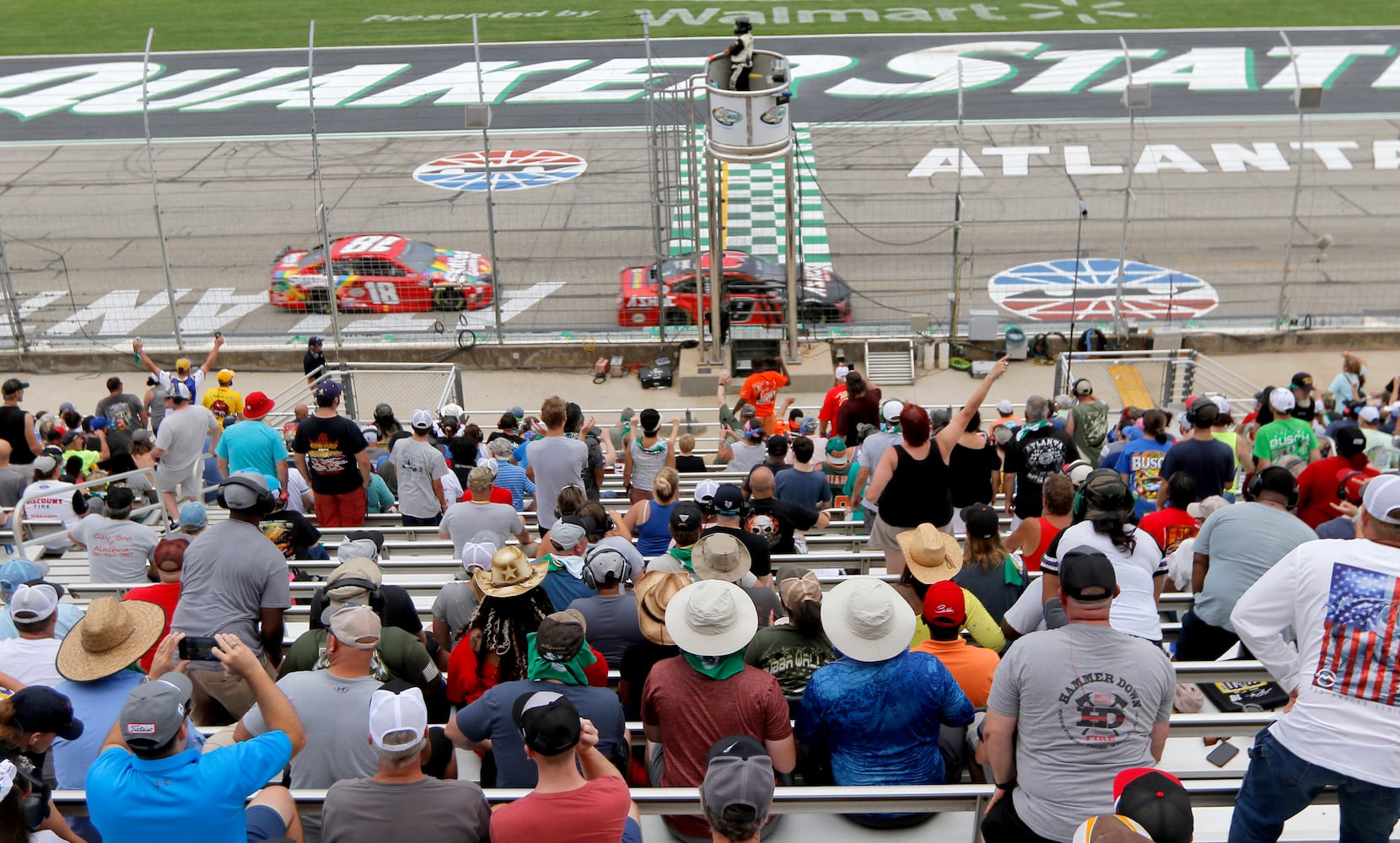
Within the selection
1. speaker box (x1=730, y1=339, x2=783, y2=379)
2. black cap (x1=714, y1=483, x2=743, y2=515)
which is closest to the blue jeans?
black cap (x1=714, y1=483, x2=743, y2=515)

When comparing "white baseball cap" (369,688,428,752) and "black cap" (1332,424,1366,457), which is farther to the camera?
"black cap" (1332,424,1366,457)

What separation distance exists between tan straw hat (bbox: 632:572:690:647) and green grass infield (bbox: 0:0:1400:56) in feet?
105

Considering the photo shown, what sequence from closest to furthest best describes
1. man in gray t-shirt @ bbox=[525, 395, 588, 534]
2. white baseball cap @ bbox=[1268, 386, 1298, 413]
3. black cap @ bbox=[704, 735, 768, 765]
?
1. black cap @ bbox=[704, 735, 768, 765]
2. man in gray t-shirt @ bbox=[525, 395, 588, 534]
3. white baseball cap @ bbox=[1268, 386, 1298, 413]

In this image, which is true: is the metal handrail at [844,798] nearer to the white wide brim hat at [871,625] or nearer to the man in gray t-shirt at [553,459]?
the white wide brim hat at [871,625]

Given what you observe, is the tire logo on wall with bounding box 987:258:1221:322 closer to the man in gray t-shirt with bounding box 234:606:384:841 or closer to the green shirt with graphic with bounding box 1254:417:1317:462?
the green shirt with graphic with bounding box 1254:417:1317:462

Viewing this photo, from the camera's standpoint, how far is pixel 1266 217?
73.5 feet

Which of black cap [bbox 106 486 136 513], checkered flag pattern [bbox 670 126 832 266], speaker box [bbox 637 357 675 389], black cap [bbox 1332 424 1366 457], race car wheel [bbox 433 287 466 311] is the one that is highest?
black cap [bbox 1332 424 1366 457]

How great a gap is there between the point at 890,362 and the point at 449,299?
6.90 meters

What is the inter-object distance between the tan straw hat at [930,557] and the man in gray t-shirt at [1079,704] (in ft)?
4.42

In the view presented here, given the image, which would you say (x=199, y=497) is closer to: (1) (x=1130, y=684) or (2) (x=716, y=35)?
(1) (x=1130, y=684)

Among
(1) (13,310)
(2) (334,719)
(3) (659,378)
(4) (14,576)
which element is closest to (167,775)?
(2) (334,719)

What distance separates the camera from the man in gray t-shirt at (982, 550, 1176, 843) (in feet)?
13.3

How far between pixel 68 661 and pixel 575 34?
33.5 metres

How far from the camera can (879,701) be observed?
14.9 feet
